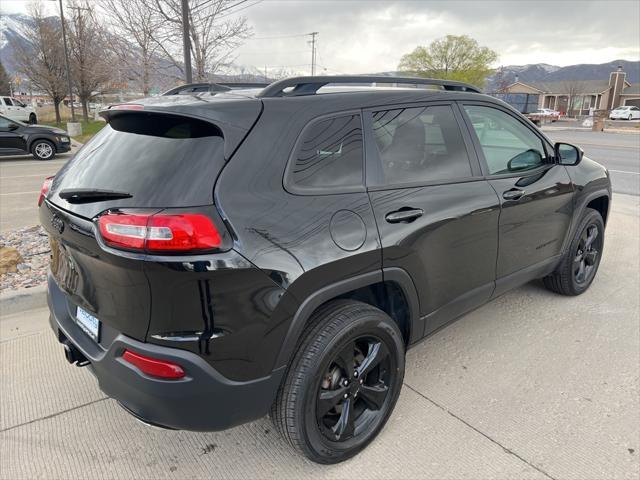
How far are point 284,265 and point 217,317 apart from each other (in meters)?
0.33

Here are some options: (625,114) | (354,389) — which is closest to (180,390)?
(354,389)

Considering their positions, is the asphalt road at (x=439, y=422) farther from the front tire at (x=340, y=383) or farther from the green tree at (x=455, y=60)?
the green tree at (x=455, y=60)

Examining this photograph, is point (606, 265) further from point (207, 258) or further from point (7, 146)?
point (7, 146)

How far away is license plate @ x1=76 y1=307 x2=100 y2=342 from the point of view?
2.05m

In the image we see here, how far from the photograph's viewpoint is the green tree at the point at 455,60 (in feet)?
230

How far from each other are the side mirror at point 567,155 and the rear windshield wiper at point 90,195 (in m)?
3.19

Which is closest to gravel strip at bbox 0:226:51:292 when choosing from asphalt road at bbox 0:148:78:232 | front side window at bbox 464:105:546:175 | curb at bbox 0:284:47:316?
curb at bbox 0:284:47:316

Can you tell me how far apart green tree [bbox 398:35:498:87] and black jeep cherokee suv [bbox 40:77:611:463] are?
71763mm

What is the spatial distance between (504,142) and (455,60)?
77.1m

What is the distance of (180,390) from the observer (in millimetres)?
1802

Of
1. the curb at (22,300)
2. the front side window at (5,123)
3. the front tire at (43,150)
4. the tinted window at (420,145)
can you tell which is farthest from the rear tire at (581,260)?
the front side window at (5,123)

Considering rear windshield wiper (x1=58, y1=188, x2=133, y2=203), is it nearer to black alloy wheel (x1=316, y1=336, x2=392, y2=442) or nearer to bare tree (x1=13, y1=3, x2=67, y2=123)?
black alloy wheel (x1=316, y1=336, x2=392, y2=442)

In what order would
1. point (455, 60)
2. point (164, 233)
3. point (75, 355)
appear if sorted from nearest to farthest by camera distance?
1. point (164, 233)
2. point (75, 355)
3. point (455, 60)

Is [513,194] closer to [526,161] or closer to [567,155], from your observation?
[526,161]
